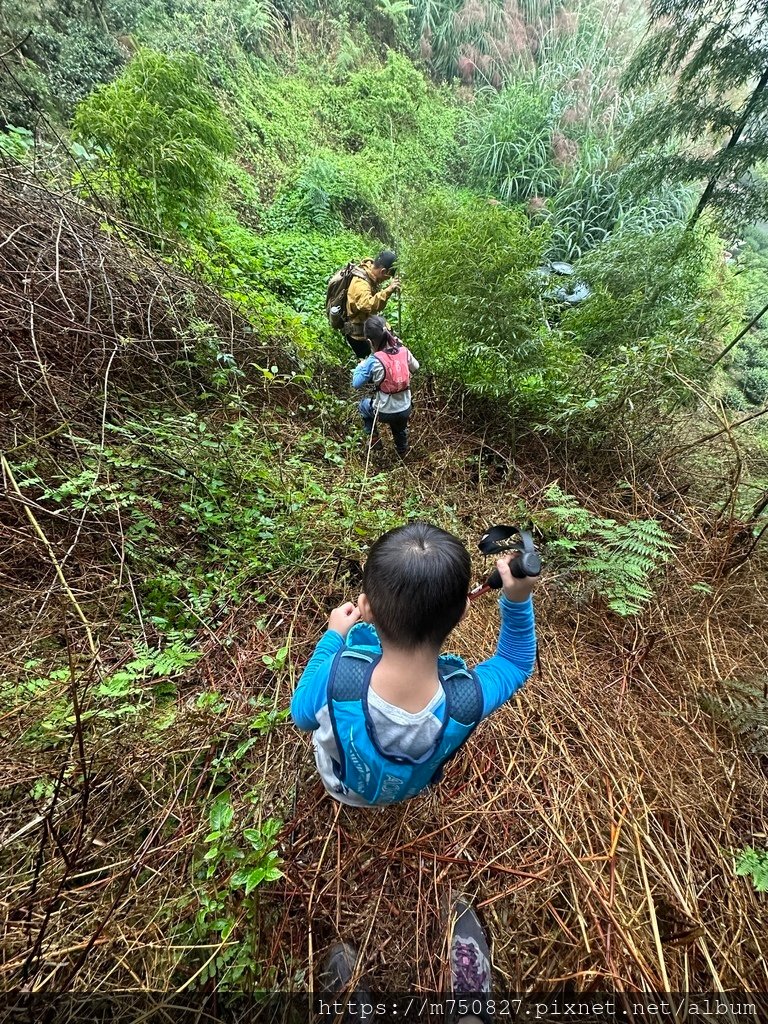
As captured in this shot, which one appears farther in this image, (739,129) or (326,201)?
(326,201)

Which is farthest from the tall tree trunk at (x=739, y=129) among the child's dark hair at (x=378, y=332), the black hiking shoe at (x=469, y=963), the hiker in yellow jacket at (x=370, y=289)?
the black hiking shoe at (x=469, y=963)

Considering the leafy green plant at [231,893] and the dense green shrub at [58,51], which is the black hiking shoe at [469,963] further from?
the dense green shrub at [58,51]

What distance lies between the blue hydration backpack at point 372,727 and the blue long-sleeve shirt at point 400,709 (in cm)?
3

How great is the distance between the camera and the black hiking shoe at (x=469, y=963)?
1346mm

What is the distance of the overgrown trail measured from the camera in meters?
1.39

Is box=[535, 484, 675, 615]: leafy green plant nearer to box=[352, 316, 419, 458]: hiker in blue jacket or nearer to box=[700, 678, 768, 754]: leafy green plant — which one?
box=[700, 678, 768, 754]: leafy green plant

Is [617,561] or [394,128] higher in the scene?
[394,128]

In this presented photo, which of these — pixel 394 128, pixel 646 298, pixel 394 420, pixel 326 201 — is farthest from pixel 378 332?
pixel 394 128

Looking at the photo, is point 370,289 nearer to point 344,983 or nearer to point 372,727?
point 372,727

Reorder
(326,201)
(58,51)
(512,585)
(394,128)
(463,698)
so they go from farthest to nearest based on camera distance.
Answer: (394,128), (326,201), (58,51), (512,585), (463,698)

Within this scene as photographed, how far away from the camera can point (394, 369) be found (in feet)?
11.3

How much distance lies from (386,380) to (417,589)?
105 inches

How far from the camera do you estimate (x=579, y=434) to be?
3.61 meters

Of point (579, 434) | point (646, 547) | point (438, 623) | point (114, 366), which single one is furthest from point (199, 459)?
point (579, 434)
